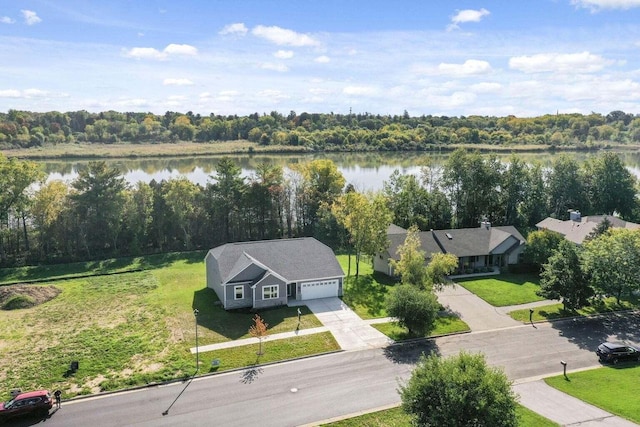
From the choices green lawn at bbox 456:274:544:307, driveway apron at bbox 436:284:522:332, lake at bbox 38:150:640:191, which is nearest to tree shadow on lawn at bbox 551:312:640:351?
driveway apron at bbox 436:284:522:332

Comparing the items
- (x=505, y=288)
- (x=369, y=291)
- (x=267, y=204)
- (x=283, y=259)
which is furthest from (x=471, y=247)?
(x=267, y=204)

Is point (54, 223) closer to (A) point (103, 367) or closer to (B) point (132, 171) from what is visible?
(A) point (103, 367)

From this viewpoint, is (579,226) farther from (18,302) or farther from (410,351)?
(18,302)

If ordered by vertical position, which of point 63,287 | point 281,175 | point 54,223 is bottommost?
point 63,287

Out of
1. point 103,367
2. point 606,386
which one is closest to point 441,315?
point 606,386

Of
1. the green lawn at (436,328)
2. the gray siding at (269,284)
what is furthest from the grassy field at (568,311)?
the gray siding at (269,284)
